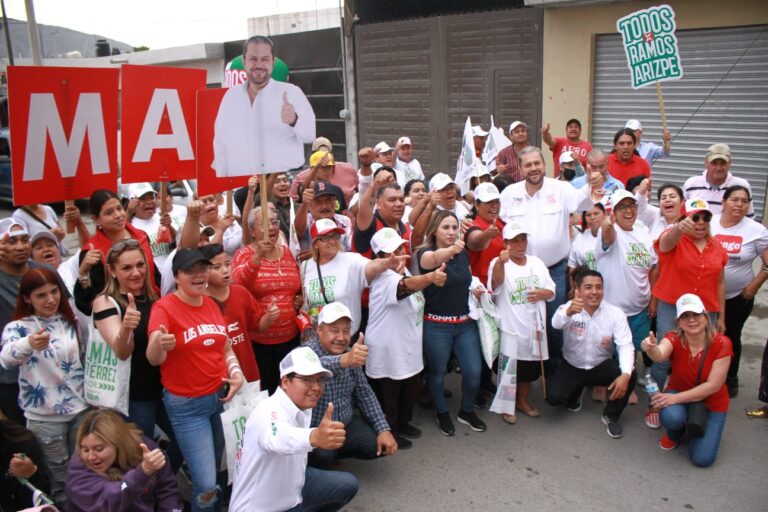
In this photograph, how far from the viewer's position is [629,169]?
7.52 meters

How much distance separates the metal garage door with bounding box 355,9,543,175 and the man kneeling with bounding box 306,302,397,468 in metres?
8.56

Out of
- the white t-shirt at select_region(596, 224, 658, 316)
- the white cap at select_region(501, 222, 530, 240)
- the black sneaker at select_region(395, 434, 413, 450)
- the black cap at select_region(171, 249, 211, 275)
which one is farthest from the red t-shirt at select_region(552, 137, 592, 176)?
the black cap at select_region(171, 249, 211, 275)

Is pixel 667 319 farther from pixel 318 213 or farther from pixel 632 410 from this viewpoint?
pixel 318 213

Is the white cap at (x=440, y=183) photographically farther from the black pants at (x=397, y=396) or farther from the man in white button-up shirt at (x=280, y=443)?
the man in white button-up shirt at (x=280, y=443)

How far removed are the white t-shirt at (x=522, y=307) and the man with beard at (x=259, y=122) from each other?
1.89 m

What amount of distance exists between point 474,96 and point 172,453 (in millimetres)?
10152

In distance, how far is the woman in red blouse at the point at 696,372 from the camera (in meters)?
4.80

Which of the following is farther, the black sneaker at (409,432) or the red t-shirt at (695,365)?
the black sneaker at (409,432)

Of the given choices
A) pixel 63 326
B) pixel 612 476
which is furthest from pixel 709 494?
pixel 63 326

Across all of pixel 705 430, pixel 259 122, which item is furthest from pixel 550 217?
pixel 259 122

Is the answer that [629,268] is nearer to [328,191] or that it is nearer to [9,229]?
[328,191]

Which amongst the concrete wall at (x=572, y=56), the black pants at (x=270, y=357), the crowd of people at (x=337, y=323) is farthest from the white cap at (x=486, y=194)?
the concrete wall at (x=572, y=56)

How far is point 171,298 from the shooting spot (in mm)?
4035

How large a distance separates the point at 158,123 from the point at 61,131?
75 centimetres
